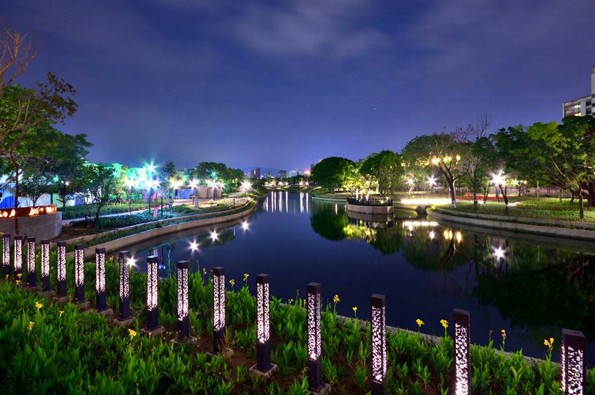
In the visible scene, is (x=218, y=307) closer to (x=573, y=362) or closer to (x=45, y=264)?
(x=573, y=362)

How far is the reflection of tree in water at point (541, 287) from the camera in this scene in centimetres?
1018

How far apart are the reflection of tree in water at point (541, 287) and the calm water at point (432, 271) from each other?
4 centimetres

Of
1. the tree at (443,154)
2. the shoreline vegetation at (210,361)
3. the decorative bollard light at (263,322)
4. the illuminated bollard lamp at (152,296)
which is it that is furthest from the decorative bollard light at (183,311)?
the tree at (443,154)

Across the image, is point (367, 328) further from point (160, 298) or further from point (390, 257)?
point (390, 257)

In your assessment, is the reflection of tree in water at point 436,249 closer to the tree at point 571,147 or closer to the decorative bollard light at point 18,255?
the tree at point 571,147

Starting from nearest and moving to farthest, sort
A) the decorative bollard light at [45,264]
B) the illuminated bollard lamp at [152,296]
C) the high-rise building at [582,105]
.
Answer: the illuminated bollard lamp at [152,296] → the decorative bollard light at [45,264] → the high-rise building at [582,105]

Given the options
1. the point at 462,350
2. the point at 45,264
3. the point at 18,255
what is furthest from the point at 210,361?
the point at 18,255

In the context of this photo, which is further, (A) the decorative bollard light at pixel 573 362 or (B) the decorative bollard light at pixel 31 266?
(B) the decorative bollard light at pixel 31 266

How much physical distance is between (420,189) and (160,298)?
286 ft

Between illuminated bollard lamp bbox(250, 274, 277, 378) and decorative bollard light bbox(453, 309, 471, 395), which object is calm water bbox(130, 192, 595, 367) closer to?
decorative bollard light bbox(453, 309, 471, 395)

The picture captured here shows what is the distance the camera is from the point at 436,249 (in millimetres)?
21156

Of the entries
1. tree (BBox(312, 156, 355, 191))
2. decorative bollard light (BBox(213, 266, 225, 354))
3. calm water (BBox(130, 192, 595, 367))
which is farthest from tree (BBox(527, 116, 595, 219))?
tree (BBox(312, 156, 355, 191))

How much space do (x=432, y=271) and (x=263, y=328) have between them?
13.2 m

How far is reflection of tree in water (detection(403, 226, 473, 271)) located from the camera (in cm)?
1759
